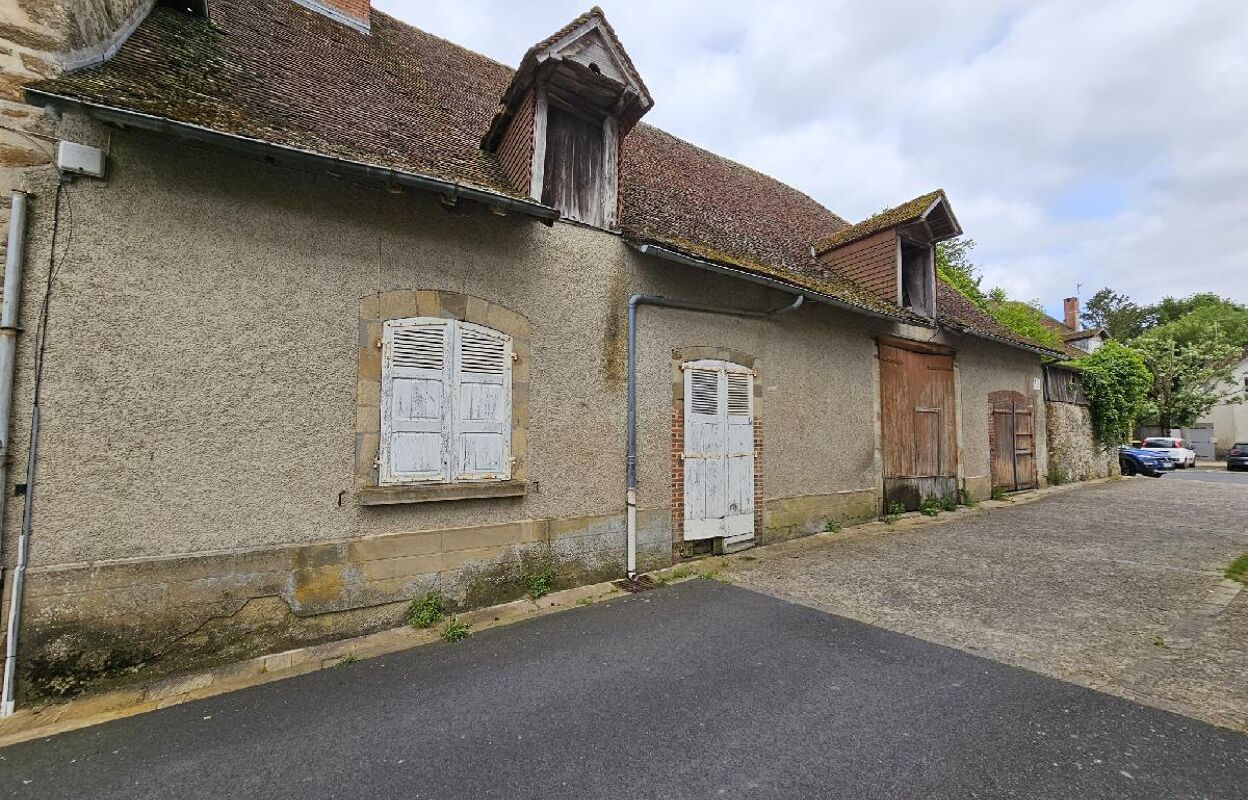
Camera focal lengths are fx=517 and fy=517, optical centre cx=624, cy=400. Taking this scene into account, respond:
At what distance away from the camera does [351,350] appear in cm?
429

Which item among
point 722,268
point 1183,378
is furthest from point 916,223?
point 1183,378

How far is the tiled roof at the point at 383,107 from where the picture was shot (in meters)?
4.02

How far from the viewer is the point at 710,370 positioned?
6.47 meters

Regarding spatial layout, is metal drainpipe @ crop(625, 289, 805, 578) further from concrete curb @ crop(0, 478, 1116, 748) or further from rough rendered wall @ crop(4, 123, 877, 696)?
concrete curb @ crop(0, 478, 1116, 748)

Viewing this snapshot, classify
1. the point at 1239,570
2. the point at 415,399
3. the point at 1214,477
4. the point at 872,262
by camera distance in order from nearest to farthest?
the point at 415,399, the point at 1239,570, the point at 872,262, the point at 1214,477

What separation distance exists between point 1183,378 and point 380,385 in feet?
122

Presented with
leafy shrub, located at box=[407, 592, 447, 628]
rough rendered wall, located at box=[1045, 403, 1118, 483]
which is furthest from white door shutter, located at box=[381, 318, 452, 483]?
rough rendered wall, located at box=[1045, 403, 1118, 483]

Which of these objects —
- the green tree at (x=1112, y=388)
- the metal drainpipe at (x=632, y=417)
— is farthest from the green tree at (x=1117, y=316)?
the metal drainpipe at (x=632, y=417)

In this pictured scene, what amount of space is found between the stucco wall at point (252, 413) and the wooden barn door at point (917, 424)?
551 centimetres

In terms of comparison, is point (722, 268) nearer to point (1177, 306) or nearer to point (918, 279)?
point (918, 279)

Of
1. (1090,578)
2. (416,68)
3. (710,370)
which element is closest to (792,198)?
(710,370)

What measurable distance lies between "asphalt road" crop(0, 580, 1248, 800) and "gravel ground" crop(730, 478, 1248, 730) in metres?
0.48

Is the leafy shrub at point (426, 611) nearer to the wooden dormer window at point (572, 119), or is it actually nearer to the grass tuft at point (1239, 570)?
the wooden dormer window at point (572, 119)

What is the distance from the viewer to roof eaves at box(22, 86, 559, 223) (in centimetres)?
319
